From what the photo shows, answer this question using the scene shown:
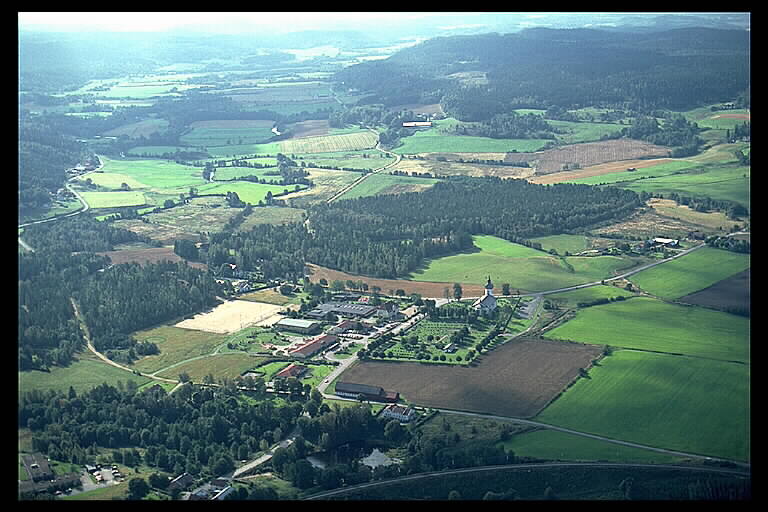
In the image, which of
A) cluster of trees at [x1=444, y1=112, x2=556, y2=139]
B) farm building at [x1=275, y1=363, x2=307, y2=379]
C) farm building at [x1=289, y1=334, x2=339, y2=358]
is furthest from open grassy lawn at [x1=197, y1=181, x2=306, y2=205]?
farm building at [x1=275, y1=363, x2=307, y2=379]

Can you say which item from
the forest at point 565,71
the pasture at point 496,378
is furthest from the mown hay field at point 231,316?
the forest at point 565,71

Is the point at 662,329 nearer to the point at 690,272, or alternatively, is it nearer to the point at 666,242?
the point at 690,272

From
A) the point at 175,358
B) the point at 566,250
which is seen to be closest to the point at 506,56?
the point at 566,250

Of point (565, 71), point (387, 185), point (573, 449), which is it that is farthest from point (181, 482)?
point (565, 71)

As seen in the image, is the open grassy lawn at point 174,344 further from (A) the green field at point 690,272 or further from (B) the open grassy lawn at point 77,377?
(A) the green field at point 690,272

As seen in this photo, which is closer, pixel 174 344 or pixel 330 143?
pixel 174 344

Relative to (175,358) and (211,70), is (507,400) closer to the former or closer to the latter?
(175,358)
